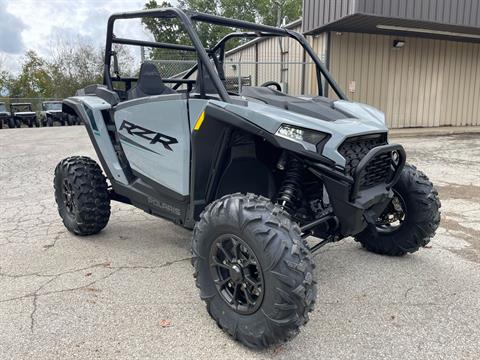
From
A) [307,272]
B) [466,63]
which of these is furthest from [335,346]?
[466,63]

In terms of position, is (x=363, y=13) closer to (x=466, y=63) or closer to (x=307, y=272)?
(x=466, y=63)

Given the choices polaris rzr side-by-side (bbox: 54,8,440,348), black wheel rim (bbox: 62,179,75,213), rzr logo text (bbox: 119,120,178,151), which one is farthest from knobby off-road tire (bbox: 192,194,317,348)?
black wheel rim (bbox: 62,179,75,213)

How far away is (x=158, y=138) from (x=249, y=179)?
2.56 feet

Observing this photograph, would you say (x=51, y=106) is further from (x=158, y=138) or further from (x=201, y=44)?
(x=201, y=44)

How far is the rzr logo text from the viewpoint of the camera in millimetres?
3246

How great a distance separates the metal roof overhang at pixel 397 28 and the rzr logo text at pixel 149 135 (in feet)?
27.3

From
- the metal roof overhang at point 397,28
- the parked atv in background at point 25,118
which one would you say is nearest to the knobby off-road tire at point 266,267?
the metal roof overhang at point 397,28

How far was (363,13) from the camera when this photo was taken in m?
10.2

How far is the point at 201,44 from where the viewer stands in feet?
9.55

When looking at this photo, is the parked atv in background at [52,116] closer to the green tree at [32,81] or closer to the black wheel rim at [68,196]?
the green tree at [32,81]

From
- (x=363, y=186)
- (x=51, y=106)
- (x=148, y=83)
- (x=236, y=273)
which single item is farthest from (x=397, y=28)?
(x=51, y=106)

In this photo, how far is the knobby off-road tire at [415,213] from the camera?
3.44 m

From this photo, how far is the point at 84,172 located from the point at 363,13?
842 cm

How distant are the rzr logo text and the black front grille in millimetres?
1240
